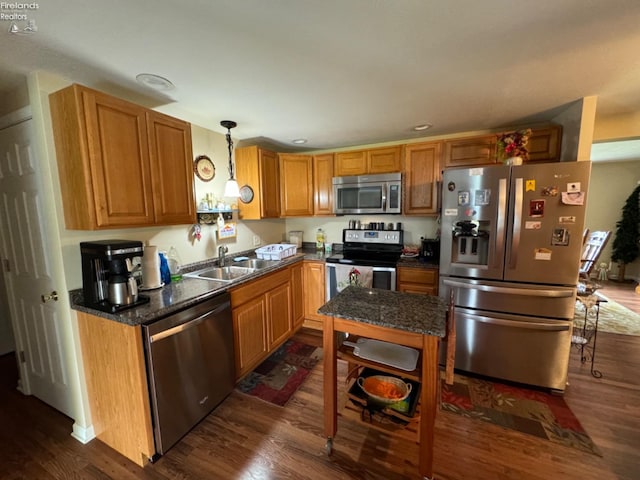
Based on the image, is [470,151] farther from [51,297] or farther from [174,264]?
[51,297]

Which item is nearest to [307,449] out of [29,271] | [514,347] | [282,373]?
[282,373]

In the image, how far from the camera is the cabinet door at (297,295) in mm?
3025

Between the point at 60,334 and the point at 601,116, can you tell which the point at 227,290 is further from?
the point at 601,116

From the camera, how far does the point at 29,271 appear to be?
1.84 meters

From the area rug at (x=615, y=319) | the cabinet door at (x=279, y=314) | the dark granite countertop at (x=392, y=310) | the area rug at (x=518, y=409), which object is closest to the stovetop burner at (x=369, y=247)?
the cabinet door at (x=279, y=314)

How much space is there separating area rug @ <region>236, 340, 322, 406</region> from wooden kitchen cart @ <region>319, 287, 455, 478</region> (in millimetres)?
636

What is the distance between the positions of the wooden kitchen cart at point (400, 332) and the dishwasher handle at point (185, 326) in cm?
87

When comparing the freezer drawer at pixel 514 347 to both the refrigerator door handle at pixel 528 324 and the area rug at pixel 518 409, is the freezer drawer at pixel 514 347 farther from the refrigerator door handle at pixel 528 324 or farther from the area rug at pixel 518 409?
the area rug at pixel 518 409

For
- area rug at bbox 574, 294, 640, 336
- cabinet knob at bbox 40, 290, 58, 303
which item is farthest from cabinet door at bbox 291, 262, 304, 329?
area rug at bbox 574, 294, 640, 336

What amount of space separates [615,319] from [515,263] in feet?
9.49

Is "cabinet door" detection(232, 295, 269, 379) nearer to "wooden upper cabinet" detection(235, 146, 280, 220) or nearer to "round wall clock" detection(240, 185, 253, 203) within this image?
"wooden upper cabinet" detection(235, 146, 280, 220)

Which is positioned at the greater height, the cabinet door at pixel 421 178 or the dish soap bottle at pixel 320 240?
the cabinet door at pixel 421 178

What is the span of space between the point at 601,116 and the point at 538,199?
4.29 ft

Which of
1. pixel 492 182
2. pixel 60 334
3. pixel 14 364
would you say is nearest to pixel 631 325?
pixel 492 182
